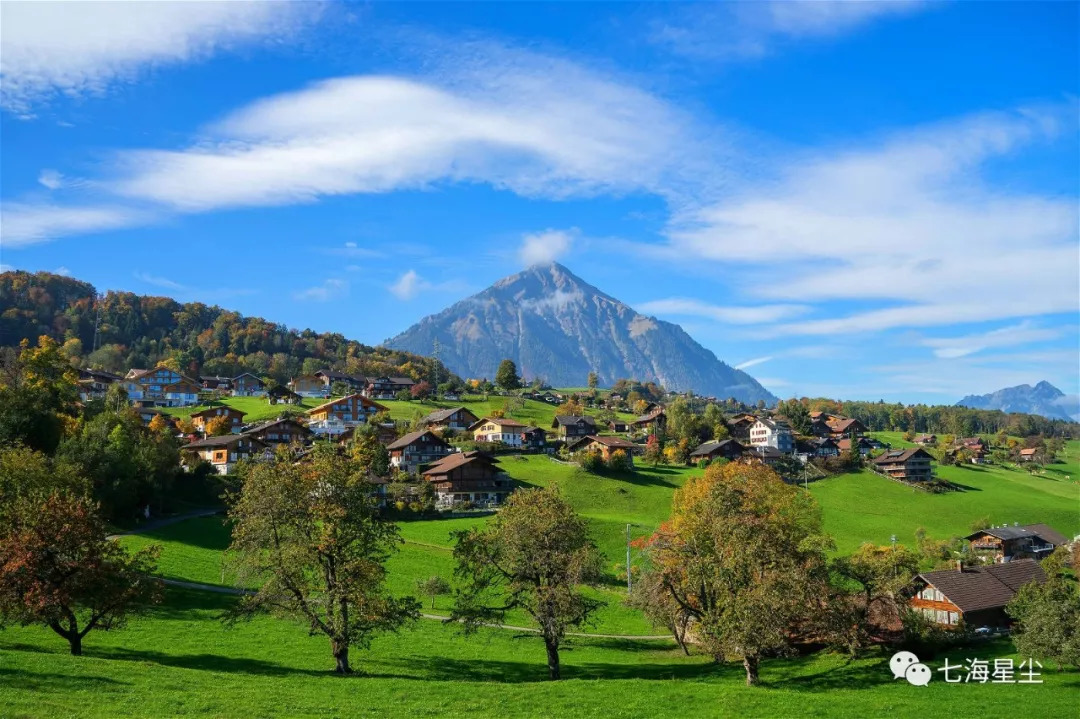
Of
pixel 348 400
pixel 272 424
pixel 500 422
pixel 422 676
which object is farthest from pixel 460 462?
pixel 422 676

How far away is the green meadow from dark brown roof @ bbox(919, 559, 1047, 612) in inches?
167

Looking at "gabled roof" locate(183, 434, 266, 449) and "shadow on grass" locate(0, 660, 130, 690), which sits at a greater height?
"gabled roof" locate(183, 434, 266, 449)

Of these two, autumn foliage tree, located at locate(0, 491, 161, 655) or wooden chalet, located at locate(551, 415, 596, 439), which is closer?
autumn foliage tree, located at locate(0, 491, 161, 655)

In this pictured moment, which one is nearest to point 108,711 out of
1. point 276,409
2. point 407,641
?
point 407,641

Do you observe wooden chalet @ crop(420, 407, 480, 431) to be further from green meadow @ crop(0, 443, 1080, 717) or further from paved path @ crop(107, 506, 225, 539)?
green meadow @ crop(0, 443, 1080, 717)

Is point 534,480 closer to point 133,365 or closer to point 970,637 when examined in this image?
point 970,637

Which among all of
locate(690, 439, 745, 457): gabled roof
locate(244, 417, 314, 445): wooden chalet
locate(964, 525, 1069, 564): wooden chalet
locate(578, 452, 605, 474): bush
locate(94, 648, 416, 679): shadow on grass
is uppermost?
locate(244, 417, 314, 445): wooden chalet

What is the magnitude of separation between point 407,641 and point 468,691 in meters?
12.4

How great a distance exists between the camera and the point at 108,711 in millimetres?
22922

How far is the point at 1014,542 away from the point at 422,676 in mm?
72854

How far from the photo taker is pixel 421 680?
3238cm

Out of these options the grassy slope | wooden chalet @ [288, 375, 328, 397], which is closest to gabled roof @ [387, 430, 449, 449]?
the grassy slope

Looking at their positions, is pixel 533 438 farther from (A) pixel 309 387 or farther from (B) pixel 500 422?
(A) pixel 309 387

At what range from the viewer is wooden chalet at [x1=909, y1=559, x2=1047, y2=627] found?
5075 cm
